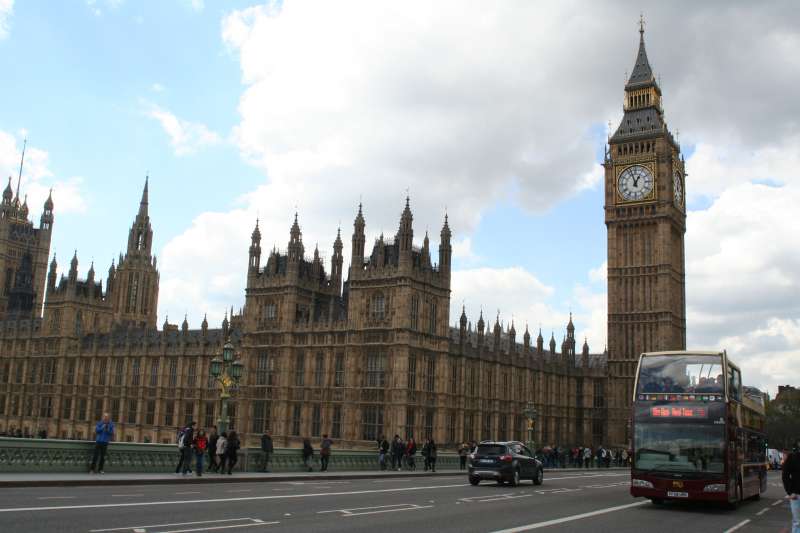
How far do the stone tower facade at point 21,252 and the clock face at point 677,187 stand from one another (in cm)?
8562

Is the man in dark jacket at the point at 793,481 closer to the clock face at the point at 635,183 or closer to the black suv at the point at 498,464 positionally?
the black suv at the point at 498,464

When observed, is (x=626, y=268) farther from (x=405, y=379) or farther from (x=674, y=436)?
(x=674, y=436)

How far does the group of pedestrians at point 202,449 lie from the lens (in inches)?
1105

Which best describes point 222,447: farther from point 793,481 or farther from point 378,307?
point 378,307

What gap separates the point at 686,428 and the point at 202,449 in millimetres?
15751

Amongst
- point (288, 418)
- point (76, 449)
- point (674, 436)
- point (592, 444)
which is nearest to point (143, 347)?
point (288, 418)

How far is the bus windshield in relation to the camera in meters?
22.7

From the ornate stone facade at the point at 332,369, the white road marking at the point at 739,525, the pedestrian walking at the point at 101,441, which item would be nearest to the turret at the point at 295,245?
the ornate stone facade at the point at 332,369

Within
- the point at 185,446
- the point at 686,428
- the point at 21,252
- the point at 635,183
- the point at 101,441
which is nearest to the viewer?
the point at 686,428

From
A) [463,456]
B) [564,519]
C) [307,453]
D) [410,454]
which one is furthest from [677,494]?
[463,456]

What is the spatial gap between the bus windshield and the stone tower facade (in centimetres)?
10852

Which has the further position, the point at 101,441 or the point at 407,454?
the point at 407,454

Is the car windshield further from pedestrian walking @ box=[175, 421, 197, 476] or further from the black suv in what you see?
pedestrian walking @ box=[175, 421, 197, 476]

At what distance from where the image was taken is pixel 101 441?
85.1 ft
